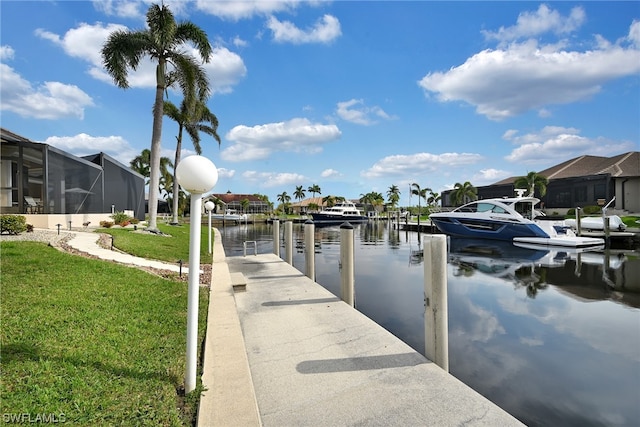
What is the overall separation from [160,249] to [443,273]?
11.5 metres

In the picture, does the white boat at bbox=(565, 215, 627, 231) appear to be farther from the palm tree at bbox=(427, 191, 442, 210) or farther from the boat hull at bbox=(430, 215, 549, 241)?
the palm tree at bbox=(427, 191, 442, 210)

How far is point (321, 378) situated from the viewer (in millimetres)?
3543

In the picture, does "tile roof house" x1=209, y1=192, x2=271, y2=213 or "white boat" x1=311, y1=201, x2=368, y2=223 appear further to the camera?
"tile roof house" x1=209, y1=192, x2=271, y2=213

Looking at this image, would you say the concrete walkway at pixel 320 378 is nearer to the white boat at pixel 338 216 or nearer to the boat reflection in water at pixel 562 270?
the boat reflection in water at pixel 562 270

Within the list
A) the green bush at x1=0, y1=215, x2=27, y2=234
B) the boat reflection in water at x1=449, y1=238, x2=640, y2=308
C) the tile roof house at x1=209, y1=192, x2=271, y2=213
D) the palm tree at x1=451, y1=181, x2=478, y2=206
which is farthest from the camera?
the tile roof house at x1=209, y1=192, x2=271, y2=213

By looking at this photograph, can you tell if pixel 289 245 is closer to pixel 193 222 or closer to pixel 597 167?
pixel 193 222

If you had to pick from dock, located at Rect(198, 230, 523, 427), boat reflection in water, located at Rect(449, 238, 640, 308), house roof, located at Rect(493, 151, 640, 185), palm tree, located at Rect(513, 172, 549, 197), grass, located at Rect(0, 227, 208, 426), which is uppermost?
house roof, located at Rect(493, 151, 640, 185)

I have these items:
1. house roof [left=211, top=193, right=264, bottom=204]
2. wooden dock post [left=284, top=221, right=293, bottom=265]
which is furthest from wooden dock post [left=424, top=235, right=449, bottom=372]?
house roof [left=211, top=193, right=264, bottom=204]

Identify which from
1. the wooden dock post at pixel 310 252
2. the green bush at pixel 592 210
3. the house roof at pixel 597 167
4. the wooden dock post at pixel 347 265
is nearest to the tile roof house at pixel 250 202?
the house roof at pixel 597 167

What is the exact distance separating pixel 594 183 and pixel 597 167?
7241 mm

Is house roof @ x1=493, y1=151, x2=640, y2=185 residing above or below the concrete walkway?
above

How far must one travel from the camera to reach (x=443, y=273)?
399cm

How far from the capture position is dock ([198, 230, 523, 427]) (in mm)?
2861

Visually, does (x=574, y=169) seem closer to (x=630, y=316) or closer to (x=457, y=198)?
(x=457, y=198)
